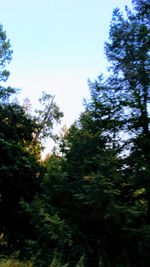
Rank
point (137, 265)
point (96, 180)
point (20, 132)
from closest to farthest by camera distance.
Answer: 1. point (96, 180)
2. point (137, 265)
3. point (20, 132)

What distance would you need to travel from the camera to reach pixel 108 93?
14.9 metres

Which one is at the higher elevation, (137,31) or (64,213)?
(137,31)

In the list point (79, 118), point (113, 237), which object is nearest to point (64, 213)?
point (113, 237)

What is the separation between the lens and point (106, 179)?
1136 cm

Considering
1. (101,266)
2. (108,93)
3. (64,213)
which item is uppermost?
(108,93)

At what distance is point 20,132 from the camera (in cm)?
2184

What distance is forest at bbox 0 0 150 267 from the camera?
448 inches

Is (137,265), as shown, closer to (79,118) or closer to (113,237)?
(113,237)

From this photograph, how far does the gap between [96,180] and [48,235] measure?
8.97 feet

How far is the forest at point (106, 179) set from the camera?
11.4 metres

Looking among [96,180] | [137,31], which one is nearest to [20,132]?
[137,31]

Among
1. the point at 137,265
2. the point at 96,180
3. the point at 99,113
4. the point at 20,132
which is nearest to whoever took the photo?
the point at 96,180

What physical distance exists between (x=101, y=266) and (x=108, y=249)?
1057 millimetres

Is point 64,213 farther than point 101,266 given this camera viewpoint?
Yes
